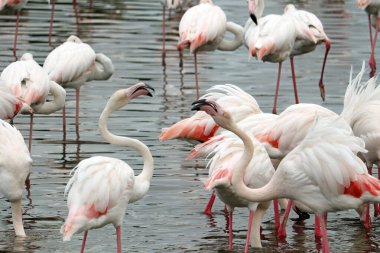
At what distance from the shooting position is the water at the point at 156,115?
7.82 meters

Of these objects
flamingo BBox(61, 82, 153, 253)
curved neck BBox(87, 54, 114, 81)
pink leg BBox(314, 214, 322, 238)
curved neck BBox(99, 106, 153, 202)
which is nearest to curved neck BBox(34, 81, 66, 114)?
curved neck BBox(87, 54, 114, 81)

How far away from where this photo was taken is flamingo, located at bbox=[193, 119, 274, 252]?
725 centimetres

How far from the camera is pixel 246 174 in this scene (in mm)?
7441

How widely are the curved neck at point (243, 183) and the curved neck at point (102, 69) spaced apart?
15.5ft

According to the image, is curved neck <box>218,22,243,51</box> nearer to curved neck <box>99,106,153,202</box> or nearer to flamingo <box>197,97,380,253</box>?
curved neck <box>99,106,153,202</box>

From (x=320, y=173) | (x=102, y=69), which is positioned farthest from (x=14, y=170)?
(x=102, y=69)

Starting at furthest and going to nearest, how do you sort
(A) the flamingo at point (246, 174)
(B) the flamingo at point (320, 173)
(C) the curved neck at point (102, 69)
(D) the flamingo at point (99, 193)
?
(C) the curved neck at point (102, 69), (A) the flamingo at point (246, 174), (B) the flamingo at point (320, 173), (D) the flamingo at point (99, 193)

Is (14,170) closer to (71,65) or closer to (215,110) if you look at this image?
(215,110)

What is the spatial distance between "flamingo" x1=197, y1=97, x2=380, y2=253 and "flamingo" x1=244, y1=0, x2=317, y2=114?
15.1ft

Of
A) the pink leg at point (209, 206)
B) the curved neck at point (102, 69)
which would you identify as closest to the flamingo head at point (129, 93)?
the pink leg at point (209, 206)

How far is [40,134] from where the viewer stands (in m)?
11.0

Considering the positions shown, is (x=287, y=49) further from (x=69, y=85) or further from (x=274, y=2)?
(x=274, y=2)

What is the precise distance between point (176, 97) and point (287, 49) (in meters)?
1.47

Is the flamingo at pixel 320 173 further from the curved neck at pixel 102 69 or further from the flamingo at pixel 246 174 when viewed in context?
the curved neck at pixel 102 69
